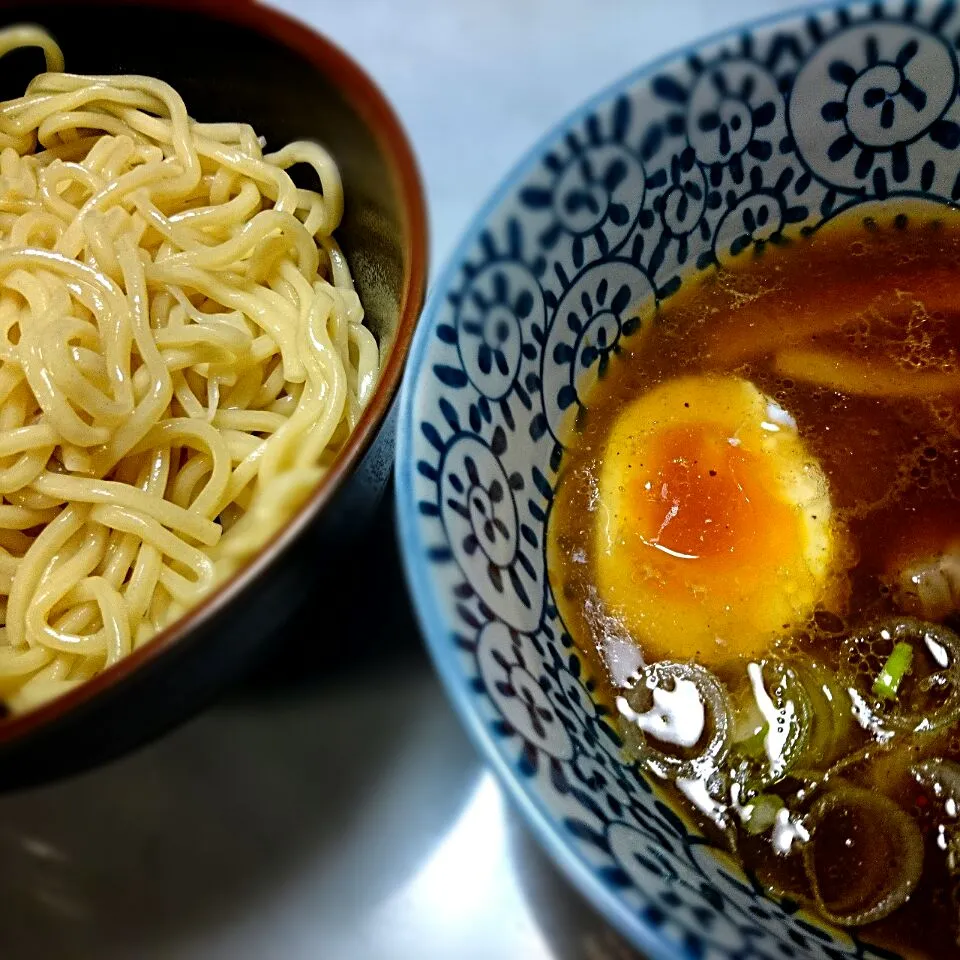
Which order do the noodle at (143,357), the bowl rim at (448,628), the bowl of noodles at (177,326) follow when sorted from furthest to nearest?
1. the noodle at (143,357)
2. the bowl of noodles at (177,326)
3. the bowl rim at (448,628)

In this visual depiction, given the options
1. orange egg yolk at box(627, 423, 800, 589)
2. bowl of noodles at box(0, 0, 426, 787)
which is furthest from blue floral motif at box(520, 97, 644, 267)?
orange egg yolk at box(627, 423, 800, 589)

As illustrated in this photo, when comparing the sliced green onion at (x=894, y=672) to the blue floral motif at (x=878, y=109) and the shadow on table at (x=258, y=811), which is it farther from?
the blue floral motif at (x=878, y=109)

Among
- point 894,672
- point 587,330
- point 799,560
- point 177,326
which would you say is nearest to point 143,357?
point 177,326

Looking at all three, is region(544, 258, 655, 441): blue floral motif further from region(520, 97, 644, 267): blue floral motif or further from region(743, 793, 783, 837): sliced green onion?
region(743, 793, 783, 837): sliced green onion

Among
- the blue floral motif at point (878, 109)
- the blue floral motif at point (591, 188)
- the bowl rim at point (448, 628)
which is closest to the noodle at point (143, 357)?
the bowl rim at point (448, 628)

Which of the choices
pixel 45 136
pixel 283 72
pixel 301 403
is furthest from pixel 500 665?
pixel 45 136

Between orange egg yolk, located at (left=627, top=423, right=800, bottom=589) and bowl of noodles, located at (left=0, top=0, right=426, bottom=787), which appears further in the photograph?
orange egg yolk, located at (left=627, top=423, right=800, bottom=589)

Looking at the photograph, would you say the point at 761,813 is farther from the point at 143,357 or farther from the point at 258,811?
the point at 143,357
